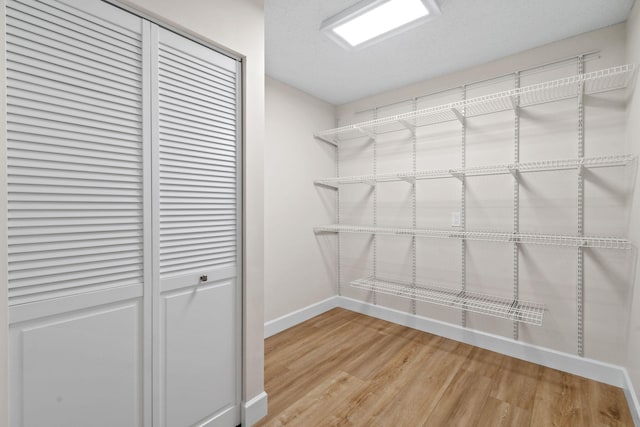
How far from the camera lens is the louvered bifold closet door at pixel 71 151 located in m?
0.98

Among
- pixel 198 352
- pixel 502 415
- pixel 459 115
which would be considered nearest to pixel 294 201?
pixel 459 115

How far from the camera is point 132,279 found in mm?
1248

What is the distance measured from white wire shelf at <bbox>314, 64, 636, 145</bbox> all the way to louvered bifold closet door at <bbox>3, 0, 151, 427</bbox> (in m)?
1.98

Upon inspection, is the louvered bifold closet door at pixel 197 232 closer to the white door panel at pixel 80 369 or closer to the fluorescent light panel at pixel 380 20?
the white door panel at pixel 80 369

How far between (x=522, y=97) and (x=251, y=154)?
2096mm

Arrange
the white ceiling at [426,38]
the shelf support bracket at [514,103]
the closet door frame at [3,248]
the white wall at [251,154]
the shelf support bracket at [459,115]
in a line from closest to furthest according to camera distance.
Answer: the closet door frame at [3,248], the white wall at [251,154], the white ceiling at [426,38], the shelf support bracket at [514,103], the shelf support bracket at [459,115]

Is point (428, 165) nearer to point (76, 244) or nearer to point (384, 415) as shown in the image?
point (384, 415)

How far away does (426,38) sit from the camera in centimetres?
207

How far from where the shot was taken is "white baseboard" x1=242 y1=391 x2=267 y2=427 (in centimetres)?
160

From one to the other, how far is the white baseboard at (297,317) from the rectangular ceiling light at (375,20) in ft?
7.87

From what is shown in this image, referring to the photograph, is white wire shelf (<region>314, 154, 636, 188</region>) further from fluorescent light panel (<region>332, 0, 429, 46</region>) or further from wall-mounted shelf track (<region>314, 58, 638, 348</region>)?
fluorescent light panel (<region>332, 0, 429, 46</region>)

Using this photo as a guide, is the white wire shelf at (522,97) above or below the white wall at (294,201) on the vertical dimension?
above

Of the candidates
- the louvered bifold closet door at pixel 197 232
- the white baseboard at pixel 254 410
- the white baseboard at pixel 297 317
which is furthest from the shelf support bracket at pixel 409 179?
the white baseboard at pixel 254 410

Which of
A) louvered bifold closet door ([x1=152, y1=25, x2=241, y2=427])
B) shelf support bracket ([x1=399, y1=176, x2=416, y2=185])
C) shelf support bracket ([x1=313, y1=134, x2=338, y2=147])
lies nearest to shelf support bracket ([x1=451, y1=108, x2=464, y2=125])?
shelf support bracket ([x1=399, y1=176, x2=416, y2=185])
